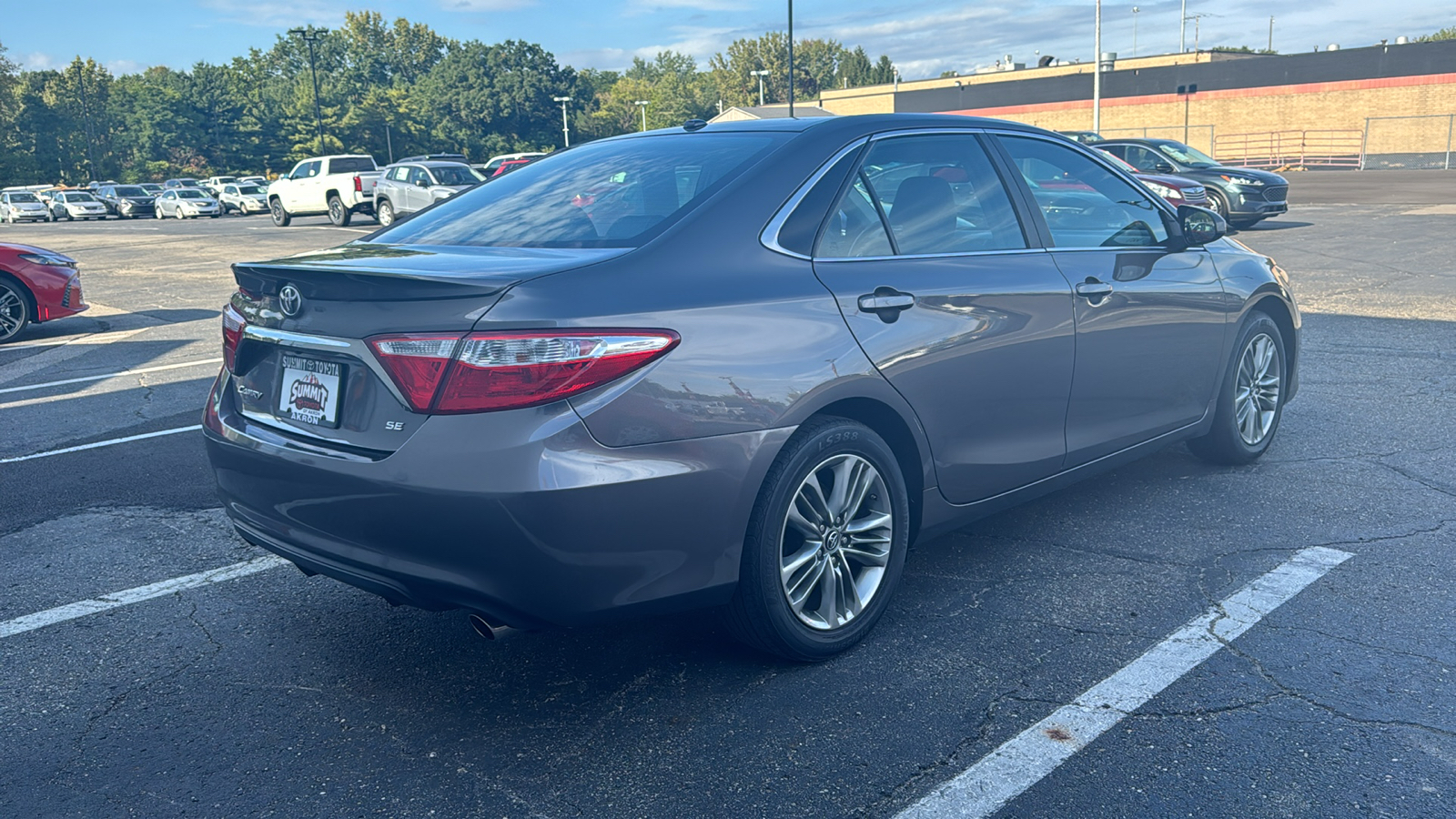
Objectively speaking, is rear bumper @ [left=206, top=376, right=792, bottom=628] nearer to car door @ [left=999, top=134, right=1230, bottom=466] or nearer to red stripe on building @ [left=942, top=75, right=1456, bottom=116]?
car door @ [left=999, top=134, right=1230, bottom=466]

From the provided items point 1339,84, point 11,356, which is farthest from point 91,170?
point 11,356

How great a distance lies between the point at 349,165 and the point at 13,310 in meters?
21.7

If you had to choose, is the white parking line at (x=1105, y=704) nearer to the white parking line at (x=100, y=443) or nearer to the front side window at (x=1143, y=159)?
the white parking line at (x=100, y=443)

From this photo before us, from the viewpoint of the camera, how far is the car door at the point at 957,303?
3.38 m

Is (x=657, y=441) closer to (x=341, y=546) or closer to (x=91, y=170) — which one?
(x=341, y=546)

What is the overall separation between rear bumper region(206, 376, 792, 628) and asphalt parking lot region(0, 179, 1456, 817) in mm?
417

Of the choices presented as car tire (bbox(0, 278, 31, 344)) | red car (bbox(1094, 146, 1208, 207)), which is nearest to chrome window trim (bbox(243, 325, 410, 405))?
car tire (bbox(0, 278, 31, 344))

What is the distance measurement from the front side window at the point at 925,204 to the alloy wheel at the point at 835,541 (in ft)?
2.18

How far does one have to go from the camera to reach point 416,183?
90.7ft

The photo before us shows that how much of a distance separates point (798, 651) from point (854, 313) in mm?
981

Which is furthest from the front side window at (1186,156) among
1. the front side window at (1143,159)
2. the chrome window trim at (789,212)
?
the chrome window trim at (789,212)

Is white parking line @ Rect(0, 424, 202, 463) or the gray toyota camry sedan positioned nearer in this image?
the gray toyota camry sedan

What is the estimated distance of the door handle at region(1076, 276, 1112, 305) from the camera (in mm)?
4074

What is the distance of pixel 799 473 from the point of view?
10.3 ft
